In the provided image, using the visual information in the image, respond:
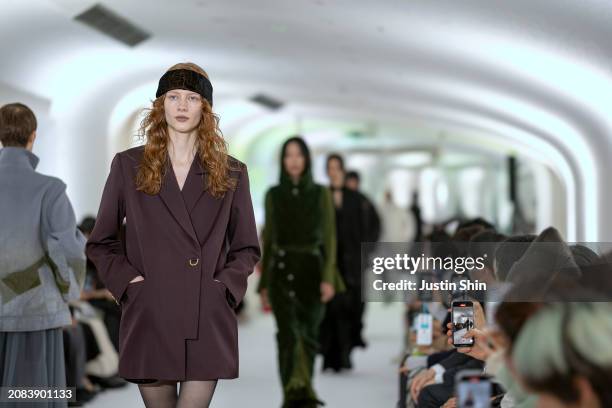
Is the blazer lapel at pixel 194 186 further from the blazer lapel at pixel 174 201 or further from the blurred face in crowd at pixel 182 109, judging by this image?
the blurred face in crowd at pixel 182 109

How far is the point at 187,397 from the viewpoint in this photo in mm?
3119

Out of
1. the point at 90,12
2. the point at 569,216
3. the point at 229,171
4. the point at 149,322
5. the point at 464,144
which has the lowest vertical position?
A: the point at 149,322

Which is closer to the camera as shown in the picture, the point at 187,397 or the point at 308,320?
the point at 187,397

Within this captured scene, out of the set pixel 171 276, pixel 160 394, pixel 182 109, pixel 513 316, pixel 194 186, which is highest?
pixel 182 109

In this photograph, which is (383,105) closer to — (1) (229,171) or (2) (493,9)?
(2) (493,9)

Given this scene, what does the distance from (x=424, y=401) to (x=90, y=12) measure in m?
4.30

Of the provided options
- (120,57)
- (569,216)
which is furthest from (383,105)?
(120,57)

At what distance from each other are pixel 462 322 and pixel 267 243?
301 centimetres

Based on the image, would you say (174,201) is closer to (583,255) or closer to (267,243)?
(583,255)

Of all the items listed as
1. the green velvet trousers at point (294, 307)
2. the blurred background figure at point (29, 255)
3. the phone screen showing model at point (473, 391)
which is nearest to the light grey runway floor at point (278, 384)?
the green velvet trousers at point (294, 307)

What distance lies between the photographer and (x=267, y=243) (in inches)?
244

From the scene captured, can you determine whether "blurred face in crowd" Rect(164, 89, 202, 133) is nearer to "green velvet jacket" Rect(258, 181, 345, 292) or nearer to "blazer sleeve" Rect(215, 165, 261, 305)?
"blazer sleeve" Rect(215, 165, 261, 305)

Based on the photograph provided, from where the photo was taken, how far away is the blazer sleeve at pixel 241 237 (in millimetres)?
3186

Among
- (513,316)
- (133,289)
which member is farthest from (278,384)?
(513,316)
